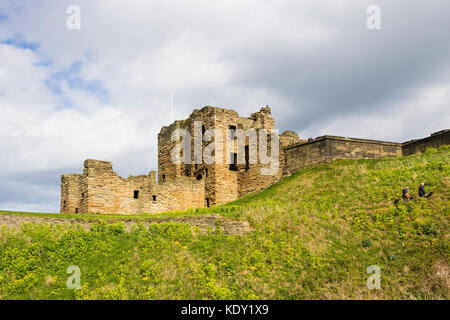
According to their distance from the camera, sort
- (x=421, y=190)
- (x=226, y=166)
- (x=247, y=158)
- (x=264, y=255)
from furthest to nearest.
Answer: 1. (x=247, y=158)
2. (x=226, y=166)
3. (x=421, y=190)
4. (x=264, y=255)

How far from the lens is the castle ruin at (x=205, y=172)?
96.1ft

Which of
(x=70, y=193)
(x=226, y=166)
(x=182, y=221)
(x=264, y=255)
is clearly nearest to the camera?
(x=264, y=255)

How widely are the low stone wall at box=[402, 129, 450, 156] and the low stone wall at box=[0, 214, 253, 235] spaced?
17.8 metres

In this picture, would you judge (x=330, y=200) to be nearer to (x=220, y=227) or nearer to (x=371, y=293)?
(x=220, y=227)

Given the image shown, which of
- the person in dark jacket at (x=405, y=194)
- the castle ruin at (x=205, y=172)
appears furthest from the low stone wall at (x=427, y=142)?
the person in dark jacket at (x=405, y=194)

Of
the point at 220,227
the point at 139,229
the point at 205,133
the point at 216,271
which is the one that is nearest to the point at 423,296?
the point at 216,271

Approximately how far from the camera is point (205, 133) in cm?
3650

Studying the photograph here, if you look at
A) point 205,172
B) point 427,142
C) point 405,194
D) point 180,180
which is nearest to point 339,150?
point 427,142

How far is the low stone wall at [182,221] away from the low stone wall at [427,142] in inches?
699

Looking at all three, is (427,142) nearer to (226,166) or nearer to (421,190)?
(421,190)

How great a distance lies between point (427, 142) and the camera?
29.3 meters

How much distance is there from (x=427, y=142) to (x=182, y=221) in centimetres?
1971

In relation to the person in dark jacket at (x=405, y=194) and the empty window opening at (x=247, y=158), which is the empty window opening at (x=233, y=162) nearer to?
the empty window opening at (x=247, y=158)
